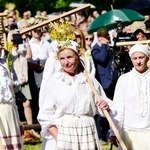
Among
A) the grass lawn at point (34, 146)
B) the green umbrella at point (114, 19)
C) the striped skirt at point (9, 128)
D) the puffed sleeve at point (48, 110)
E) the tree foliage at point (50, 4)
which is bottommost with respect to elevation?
the grass lawn at point (34, 146)

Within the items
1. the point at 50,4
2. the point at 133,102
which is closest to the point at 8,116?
the point at 133,102

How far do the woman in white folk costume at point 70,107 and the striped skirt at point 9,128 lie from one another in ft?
5.45

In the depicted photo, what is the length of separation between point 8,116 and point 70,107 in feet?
6.52

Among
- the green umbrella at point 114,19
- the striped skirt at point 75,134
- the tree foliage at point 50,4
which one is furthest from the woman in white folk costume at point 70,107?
the tree foliage at point 50,4

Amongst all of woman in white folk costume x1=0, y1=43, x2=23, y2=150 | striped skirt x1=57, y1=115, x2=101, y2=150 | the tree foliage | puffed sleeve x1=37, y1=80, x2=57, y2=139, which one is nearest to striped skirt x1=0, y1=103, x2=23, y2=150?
woman in white folk costume x1=0, y1=43, x2=23, y2=150

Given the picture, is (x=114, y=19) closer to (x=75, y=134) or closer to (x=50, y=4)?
(x=75, y=134)

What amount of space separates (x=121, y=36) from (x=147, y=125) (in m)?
4.53

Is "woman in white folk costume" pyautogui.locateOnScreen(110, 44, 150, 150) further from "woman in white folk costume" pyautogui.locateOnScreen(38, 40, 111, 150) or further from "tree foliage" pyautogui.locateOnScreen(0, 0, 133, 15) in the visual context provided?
"tree foliage" pyautogui.locateOnScreen(0, 0, 133, 15)

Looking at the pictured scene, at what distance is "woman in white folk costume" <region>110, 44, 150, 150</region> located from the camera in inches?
357

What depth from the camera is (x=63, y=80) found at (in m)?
8.79

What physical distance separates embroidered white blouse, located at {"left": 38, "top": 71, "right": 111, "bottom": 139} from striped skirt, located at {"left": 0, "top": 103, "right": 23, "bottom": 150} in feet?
5.38

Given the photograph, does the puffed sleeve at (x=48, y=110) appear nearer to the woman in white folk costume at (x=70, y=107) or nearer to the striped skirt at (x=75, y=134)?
the woman in white folk costume at (x=70, y=107)

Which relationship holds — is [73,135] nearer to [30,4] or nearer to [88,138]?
[88,138]

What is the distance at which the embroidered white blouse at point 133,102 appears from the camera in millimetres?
9070
